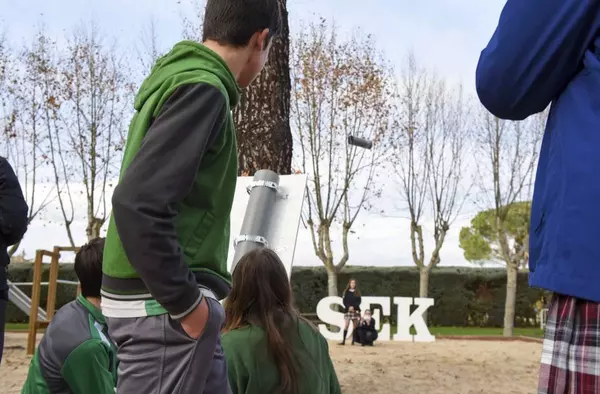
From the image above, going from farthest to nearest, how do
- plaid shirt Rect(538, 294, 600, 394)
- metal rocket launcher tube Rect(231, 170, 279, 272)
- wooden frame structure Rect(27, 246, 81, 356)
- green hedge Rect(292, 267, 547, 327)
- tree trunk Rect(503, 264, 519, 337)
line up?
green hedge Rect(292, 267, 547, 327) < tree trunk Rect(503, 264, 519, 337) < wooden frame structure Rect(27, 246, 81, 356) < metal rocket launcher tube Rect(231, 170, 279, 272) < plaid shirt Rect(538, 294, 600, 394)

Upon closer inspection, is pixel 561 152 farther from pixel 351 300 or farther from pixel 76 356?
pixel 351 300

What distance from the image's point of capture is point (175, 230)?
5.97 ft

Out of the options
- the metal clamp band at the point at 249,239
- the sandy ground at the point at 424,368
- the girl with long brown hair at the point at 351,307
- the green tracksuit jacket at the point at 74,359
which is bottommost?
the sandy ground at the point at 424,368

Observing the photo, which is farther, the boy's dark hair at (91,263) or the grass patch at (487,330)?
the grass patch at (487,330)

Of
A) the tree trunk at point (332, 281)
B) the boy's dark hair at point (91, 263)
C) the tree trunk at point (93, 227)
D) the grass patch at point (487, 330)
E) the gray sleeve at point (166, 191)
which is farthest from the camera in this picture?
the grass patch at point (487, 330)

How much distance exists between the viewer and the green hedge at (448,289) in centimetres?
2759

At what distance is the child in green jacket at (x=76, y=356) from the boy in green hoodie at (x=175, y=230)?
1.05 metres

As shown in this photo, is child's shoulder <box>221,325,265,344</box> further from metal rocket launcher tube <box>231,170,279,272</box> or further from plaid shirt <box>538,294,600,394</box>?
plaid shirt <box>538,294,600,394</box>

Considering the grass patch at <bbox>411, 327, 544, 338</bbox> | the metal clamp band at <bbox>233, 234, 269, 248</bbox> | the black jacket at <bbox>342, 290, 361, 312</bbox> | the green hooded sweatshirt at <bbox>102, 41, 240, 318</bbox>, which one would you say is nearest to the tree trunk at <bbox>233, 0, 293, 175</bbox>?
the metal clamp band at <bbox>233, 234, 269, 248</bbox>

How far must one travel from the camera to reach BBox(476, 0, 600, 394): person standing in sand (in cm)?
144

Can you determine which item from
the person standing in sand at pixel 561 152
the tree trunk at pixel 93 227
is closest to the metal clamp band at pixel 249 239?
the person standing in sand at pixel 561 152

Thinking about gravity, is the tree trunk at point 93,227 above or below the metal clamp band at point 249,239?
above

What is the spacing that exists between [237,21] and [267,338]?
145 centimetres

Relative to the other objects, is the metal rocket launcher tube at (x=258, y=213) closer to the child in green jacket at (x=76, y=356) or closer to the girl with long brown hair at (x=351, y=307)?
the child in green jacket at (x=76, y=356)
